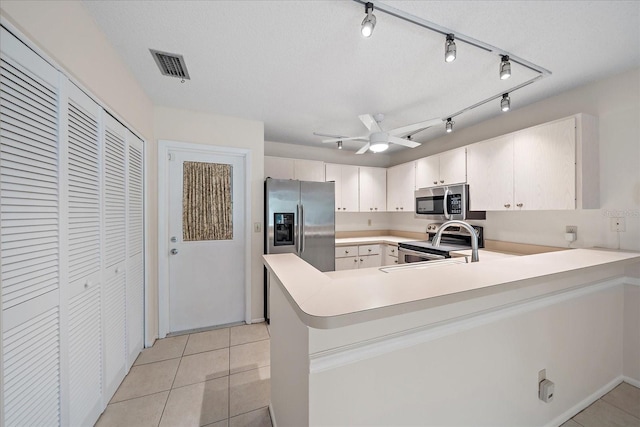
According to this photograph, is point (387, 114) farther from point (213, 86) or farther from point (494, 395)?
point (494, 395)

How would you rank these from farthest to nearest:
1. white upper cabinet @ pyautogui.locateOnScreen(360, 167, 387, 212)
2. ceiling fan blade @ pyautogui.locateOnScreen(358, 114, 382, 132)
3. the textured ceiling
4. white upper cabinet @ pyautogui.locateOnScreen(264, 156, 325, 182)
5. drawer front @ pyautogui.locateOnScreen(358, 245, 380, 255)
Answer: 1. white upper cabinet @ pyautogui.locateOnScreen(360, 167, 387, 212)
2. drawer front @ pyautogui.locateOnScreen(358, 245, 380, 255)
3. white upper cabinet @ pyautogui.locateOnScreen(264, 156, 325, 182)
4. ceiling fan blade @ pyautogui.locateOnScreen(358, 114, 382, 132)
5. the textured ceiling

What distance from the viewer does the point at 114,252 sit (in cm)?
179

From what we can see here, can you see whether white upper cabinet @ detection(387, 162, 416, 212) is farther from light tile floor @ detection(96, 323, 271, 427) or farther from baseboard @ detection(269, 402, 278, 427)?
baseboard @ detection(269, 402, 278, 427)

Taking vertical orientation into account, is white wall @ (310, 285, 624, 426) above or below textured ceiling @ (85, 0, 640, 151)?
below

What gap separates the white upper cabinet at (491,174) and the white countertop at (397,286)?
1158mm

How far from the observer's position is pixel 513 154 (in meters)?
2.53

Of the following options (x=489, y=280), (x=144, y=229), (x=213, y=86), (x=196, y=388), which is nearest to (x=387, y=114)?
(x=213, y=86)

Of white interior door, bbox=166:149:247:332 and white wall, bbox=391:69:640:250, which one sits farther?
white interior door, bbox=166:149:247:332

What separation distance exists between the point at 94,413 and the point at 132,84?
7.93 ft

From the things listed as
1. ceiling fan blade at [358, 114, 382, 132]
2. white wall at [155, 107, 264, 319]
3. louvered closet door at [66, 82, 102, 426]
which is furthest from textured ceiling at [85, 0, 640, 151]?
louvered closet door at [66, 82, 102, 426]

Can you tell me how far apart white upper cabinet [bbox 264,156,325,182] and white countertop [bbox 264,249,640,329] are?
2194 mm

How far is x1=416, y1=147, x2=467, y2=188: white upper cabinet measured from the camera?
10.1 feet

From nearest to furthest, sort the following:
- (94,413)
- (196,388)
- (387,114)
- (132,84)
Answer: (94,413), (196,388), (132,84), (387,114)

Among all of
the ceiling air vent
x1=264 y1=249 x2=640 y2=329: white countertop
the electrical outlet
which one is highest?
the ceiling air vent
